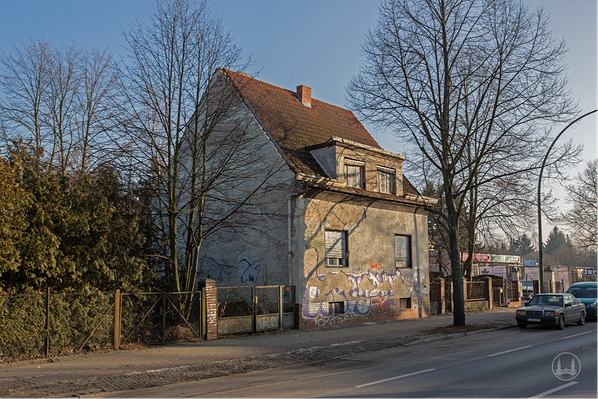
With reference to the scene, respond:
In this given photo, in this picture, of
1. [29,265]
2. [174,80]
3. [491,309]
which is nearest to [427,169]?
[174,80]

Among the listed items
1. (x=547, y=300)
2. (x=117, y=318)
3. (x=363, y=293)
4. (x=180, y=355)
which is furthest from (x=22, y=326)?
(x=547, y=300)

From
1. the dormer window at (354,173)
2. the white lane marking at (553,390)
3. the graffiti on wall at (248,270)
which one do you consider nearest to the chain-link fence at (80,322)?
the graffiti on wall at (248,270)

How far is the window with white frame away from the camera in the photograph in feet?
69.4

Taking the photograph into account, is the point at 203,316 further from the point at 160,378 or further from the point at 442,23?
the point at 442,23

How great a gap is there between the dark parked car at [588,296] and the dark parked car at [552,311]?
5.67 ft

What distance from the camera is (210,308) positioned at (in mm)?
14391

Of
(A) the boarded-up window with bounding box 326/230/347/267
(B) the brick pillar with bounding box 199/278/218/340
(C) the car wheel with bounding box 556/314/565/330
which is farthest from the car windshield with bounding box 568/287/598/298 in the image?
(B) the brick pillar with bounding box 199/278/218/340

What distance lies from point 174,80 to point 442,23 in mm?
9983

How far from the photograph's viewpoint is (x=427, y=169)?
64.8 feet

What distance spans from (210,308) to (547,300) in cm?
1315

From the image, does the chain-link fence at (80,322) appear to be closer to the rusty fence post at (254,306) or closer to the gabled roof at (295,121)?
the rusty fence post at (254,306)

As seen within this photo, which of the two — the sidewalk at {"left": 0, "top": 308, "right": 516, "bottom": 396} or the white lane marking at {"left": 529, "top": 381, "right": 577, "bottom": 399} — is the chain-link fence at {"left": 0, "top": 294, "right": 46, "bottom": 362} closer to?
the sidewalk at {"left": 0, "top": 308, "right": 516, "bottom": 396}

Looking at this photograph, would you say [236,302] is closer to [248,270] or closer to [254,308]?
[254,308]

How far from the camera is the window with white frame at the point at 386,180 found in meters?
21.1
